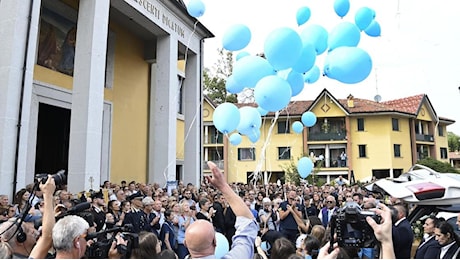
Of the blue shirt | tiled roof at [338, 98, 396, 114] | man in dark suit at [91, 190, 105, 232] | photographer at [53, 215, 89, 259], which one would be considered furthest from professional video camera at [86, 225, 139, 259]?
tiled roof at [338, 98, 396, 114]

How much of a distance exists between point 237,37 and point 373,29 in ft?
10.3

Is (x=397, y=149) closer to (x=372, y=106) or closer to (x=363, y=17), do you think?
(x=372, y=106)

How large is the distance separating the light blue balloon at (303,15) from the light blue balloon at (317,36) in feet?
3.88

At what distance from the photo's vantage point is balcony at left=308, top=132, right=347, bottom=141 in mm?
35094

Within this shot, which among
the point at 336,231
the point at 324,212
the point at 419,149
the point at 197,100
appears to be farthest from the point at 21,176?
the point at 419,149

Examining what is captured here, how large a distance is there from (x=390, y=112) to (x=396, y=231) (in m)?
32.1

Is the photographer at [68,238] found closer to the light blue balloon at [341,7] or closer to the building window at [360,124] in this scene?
the light blue balloon at [341,7]

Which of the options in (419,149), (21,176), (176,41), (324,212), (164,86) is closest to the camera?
(21,176)

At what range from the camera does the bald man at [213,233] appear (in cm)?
225

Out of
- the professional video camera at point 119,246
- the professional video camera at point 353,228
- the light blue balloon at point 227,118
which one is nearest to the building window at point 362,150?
the light blue balloon at point 227,118

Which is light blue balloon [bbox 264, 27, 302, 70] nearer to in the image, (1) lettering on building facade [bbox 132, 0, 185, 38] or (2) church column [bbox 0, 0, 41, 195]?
(2) church column [bbox 0, 0, 41, 195]

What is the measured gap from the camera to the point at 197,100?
54.1 feet

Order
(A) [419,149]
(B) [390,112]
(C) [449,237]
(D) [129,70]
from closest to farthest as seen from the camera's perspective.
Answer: (C) [449,237] < (D) [129,70] < (B) [390,112] < (A) [419,149]

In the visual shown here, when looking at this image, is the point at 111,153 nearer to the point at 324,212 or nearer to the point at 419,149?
the point at 324,212
